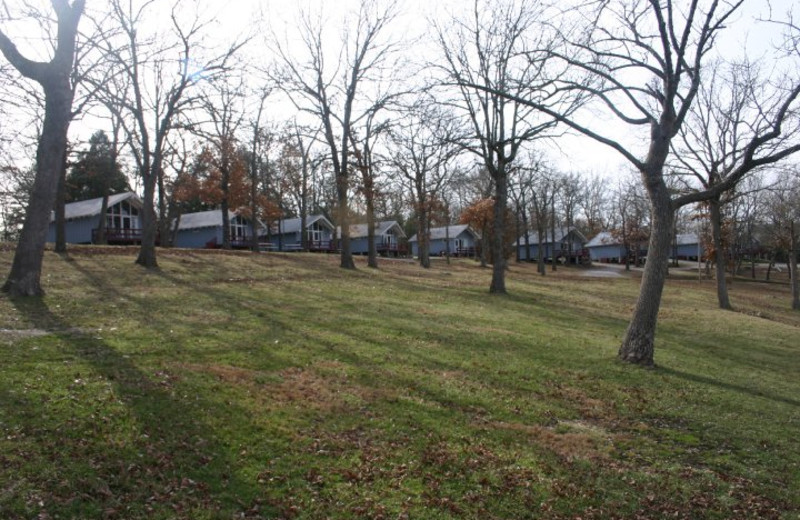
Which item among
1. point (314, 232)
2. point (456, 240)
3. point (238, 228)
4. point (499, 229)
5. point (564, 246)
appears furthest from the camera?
point (456, 240)

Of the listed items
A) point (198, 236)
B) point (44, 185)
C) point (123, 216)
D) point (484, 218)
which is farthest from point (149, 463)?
point (198, 236)

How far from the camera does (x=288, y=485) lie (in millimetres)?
4922

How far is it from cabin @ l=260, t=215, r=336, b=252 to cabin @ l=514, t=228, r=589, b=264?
2541cm

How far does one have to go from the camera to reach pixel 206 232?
5450cm

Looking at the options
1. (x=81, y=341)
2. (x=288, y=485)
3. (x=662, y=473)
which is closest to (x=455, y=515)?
(x=288, y=485)

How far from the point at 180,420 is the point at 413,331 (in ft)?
22.3

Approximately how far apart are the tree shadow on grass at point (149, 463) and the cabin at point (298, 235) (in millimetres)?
51730

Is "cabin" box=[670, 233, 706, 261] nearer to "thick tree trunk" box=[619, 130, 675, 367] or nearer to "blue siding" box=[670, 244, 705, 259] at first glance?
"blue siding" box=[670, 244, 705, 259]

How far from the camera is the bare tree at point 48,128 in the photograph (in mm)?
11336

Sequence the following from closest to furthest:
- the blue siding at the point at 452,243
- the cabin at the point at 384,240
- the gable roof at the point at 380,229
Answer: the gable roof at the point at 380,229 < the cabin at the point at 384,240 < the blue siding at the point at 452,243

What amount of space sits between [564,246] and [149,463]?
75929mm

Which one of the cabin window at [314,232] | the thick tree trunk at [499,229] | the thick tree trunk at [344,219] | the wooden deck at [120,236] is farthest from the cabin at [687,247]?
→ the wooden deck at [120,236]

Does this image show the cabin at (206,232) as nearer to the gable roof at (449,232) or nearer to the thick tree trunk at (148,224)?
the gable roof at (449,232)

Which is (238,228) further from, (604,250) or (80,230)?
(604,250)
